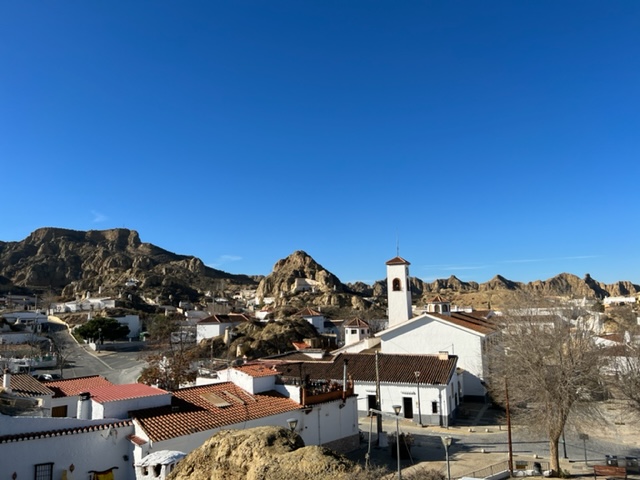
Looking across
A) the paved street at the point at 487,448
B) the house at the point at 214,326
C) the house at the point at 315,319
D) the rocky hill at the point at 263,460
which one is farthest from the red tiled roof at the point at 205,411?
the house at the point at 315,319

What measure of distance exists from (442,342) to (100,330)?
53872 millimetres

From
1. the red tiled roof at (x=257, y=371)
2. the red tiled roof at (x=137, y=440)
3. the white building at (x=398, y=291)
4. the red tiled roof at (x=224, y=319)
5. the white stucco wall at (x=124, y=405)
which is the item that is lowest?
the red tiled roof at (x=137, y=440)

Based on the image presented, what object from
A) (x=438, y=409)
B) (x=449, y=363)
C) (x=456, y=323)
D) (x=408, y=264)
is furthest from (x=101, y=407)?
(x=408, y=264)

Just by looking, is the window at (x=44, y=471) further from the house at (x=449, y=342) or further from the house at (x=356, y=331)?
the house at (x=356, y=331)

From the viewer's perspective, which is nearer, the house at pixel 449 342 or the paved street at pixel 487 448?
the paved street at pixel 487 448

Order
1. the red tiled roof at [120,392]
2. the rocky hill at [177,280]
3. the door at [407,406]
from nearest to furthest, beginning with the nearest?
the red tiled roof at [120,392], the door at [407,406], the rocky hill at [177,280]

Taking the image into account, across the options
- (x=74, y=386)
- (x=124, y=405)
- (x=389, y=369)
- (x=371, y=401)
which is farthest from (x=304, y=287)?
(x=124, y=405)

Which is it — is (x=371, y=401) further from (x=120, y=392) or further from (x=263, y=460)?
(x=263, y=460)

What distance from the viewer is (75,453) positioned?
13.8 m

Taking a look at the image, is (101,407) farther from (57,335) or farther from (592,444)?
(57,335)

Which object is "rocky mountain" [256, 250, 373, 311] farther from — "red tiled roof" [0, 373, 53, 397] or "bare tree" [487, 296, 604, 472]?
"red tiled roof" [0, 373, 53, 397]

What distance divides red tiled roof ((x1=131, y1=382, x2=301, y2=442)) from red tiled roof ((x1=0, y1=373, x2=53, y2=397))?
4.27 metres

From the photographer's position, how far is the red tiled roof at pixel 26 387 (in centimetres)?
1705

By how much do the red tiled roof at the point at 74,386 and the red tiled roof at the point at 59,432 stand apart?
4.26m
